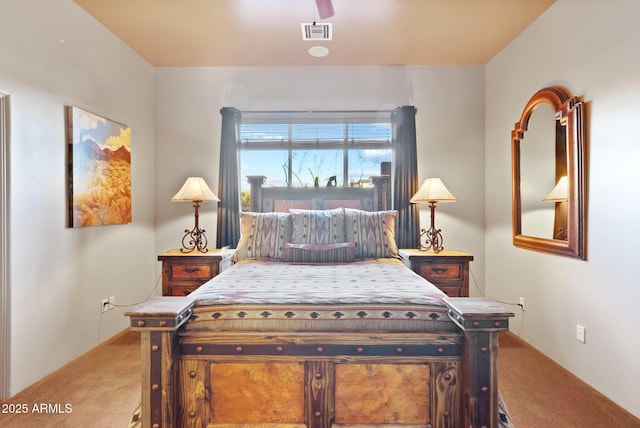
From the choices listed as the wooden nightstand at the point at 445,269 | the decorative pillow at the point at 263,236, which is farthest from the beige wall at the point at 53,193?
the wooden nightstand at the point at 445,269

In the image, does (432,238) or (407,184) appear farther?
(407,184)

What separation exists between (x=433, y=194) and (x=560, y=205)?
104 cm

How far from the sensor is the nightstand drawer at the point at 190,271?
323cm

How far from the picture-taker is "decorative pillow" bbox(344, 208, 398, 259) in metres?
3.10

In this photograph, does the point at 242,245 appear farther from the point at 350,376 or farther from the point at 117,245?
the point at 350,376

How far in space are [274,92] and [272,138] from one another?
0.51 metres

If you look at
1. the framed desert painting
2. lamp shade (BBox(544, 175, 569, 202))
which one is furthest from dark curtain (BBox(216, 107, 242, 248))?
lamp shade (BBox(544, 175, 569, 202))

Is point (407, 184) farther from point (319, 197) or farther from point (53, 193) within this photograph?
point (53, 193)

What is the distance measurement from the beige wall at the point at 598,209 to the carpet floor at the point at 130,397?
160mm

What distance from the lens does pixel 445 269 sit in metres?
3.23

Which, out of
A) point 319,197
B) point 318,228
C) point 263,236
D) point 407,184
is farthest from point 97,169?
point 407,184

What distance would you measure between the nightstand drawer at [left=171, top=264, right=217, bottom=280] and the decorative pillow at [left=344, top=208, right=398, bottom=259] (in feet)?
4.43

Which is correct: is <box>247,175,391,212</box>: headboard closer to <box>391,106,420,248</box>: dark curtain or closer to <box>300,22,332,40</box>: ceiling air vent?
<box>391,106,420,248</box>: dark curtain

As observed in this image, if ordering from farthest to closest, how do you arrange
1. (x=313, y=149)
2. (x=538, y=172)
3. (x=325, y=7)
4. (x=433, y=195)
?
(x=313, y=149), (x=433, y=195), (x=538, y=172), (x=325, y=7)
